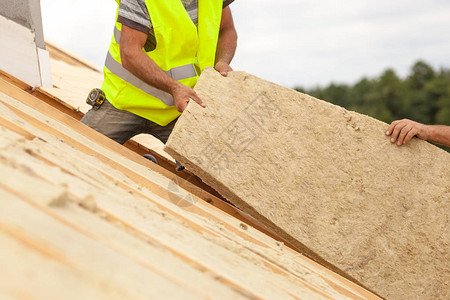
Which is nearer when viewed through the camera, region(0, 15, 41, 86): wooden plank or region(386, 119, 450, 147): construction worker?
region(386, 119, 450, 147): construction worker

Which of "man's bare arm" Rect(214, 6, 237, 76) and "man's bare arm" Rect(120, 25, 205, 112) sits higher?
"man's bare arm" Rect(214, 6, 237, 76)

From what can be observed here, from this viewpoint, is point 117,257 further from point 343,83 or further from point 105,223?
point 343,83

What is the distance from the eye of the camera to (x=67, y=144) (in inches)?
79.1

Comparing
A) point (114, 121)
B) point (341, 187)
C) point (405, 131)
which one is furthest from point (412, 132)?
point (114, 121)

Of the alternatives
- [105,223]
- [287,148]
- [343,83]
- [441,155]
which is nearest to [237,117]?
[287,148]

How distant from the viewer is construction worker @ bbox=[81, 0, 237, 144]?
2.86m

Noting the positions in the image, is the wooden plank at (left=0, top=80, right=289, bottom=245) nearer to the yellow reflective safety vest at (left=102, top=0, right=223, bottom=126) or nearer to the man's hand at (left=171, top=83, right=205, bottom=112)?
the man's hand at (left=171, top=83, right=205, bottom=112)

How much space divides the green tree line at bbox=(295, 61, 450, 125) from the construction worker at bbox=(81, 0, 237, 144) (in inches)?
1435

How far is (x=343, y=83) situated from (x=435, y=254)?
59.5 metres

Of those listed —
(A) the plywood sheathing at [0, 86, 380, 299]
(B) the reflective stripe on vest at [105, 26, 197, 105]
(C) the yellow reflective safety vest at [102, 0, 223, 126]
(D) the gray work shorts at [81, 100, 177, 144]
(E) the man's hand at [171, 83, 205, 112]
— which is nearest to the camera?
(A) the plywood sheathing at [0, 86, 380, 299]

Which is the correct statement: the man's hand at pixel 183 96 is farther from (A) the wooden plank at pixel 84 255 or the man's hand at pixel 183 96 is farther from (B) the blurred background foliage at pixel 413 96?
(B) the blurred background foliage at pixel 413 96

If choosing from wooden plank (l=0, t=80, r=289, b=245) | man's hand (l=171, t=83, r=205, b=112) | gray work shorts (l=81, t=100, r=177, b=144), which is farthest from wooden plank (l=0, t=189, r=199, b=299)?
gray work shorts (l=81, t=100, r=177, b=144)

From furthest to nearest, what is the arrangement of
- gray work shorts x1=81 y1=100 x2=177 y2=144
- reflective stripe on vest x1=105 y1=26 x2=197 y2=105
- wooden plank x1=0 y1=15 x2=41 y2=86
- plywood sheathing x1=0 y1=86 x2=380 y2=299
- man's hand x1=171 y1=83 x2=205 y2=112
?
wooden plank x1=0 y1=15 x2=41 y2=86, gray work shorts x1=81 y1=100 x2=177 y2=144, reflective stripe on vest x1=105 y1=26 x2=197 y2=105, man's hand x1=171 y1=83 x2=205 y2=112, plywood sheathing x1=0 y1=86 x2=380 y2=299

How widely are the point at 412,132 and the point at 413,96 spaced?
4376cm
